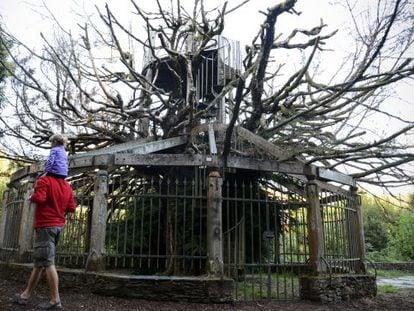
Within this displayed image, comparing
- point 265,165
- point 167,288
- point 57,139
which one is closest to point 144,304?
point 167,288

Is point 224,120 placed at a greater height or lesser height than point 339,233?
greater

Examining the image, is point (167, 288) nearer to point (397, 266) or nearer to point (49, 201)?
point (49, 201)

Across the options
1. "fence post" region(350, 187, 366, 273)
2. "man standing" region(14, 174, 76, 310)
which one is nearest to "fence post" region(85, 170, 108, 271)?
"man standing" region(14, 174, 76, 310)

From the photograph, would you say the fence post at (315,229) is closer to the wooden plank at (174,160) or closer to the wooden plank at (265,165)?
the wooden plank at (265,165)

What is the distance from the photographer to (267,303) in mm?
6727

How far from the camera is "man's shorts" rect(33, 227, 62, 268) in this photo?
4676 millimetres

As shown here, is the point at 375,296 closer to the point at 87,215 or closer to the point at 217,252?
the point at 217,252

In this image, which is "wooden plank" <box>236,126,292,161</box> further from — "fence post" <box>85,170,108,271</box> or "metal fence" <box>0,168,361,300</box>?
"fence post" <box>85,170,108,271</box>

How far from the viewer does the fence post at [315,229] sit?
7383mm

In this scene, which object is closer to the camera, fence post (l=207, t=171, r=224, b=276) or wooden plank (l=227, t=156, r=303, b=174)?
fence post (l=207, t=171, r=224, b=276)

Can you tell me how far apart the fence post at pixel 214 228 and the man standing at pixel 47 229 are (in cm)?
272

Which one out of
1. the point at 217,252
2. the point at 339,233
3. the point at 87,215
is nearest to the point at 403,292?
the point at 339,233

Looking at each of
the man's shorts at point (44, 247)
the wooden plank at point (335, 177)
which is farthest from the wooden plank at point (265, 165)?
the man's shorts at point (44, 247)

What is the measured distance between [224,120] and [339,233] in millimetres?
5753
